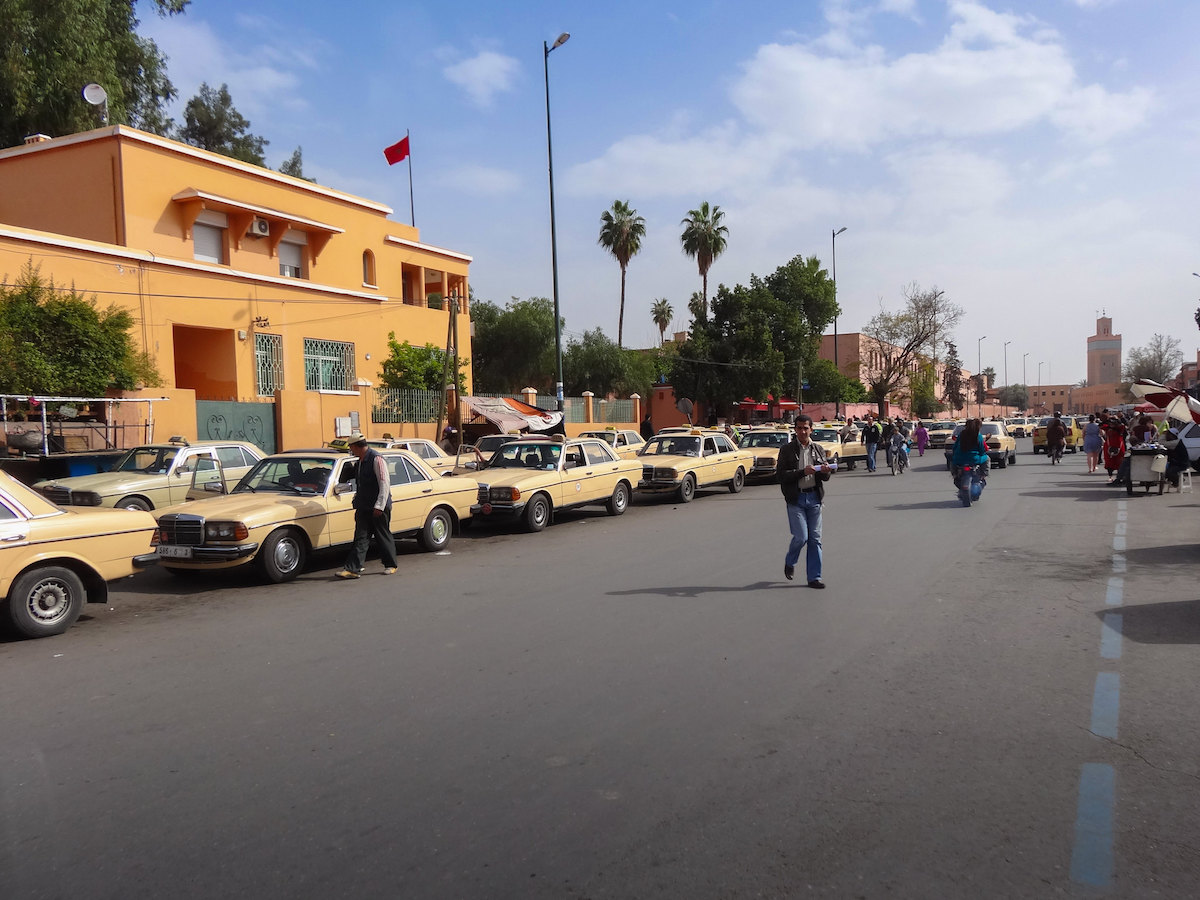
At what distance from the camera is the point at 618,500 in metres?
16.9

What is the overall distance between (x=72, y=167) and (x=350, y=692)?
75.0ft

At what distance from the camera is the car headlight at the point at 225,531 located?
9578mm

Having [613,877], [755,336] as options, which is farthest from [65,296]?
[755,336]

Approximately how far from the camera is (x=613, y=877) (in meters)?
3.30

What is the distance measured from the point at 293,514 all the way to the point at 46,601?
292cm

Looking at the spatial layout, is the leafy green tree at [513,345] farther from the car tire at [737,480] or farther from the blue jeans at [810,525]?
the blue jeans at [810,525]

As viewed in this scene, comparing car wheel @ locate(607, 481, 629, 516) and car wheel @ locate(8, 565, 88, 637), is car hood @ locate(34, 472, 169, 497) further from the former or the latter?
car wheel @ locate(607, 481, 629, 516)

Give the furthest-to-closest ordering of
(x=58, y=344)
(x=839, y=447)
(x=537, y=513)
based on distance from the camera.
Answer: (x=839, y=447), (x=58, y=344), (x=537, y=513)

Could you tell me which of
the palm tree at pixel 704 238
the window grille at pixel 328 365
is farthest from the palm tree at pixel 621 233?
the window grille at pixel 328 365

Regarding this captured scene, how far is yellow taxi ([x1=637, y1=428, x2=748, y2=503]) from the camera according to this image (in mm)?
18781

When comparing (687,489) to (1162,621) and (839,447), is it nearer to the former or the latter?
(839,447)

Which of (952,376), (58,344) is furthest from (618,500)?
(952,376)

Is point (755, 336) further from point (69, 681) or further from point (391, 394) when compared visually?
point (69, 681)

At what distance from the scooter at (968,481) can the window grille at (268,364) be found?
1782 centimetres
